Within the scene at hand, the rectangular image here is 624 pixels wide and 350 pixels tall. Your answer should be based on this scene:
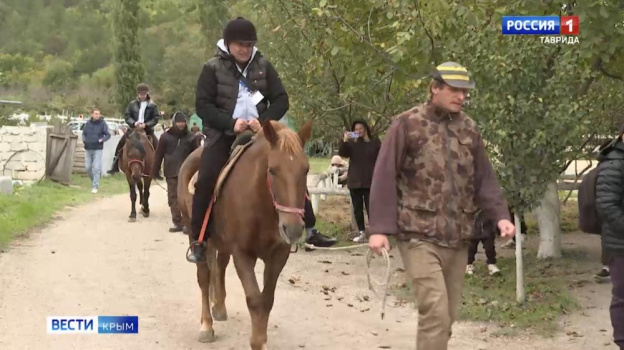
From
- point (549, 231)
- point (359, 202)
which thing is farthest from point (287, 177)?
point (359, 202)

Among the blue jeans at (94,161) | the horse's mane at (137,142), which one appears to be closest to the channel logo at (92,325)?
the horse's mane at (137,142)

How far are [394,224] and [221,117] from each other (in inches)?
93.5

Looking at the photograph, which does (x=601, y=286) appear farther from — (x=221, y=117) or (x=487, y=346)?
(x=221, y=117)

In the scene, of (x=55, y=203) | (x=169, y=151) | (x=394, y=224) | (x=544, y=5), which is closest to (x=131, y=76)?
(x=55, y=203)

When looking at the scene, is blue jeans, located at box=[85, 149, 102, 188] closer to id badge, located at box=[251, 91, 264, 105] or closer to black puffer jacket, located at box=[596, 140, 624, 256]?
id badge, located at box=[251, 91, 264, 105]

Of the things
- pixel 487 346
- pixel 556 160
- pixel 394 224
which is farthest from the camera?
pixel 556 160

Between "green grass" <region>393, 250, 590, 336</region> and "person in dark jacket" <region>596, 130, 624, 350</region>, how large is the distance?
1754 millimetres

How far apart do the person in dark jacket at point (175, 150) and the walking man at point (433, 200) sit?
9967mm

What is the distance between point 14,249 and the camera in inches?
479

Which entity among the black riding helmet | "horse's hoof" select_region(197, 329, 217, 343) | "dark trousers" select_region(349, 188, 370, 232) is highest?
the black riding helmet

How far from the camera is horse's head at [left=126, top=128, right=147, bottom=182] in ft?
55.9

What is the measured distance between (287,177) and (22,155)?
19.3 meters

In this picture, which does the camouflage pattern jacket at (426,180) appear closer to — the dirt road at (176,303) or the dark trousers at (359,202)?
the dirt road at (176,303)

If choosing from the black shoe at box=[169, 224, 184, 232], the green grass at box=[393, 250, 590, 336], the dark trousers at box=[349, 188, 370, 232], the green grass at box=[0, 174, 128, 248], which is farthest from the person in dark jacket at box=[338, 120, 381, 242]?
the green grass at box=[0, 174, 128, 248]
